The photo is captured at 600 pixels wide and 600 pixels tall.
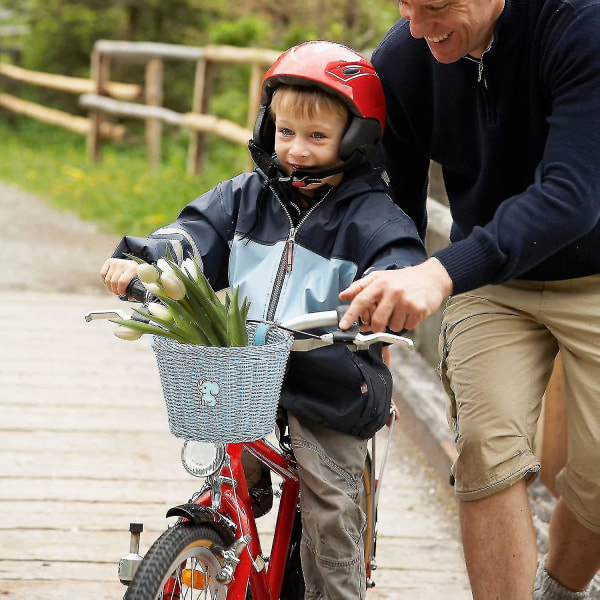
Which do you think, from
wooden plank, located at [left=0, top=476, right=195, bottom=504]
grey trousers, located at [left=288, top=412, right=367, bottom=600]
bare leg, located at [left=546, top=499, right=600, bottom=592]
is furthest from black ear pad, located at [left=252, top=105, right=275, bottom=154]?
wooden plank, located at [left=0, top=476, right=195, bottom=504]

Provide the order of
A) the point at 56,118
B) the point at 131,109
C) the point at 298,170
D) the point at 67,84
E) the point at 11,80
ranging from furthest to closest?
the point at 11,80, the point at 56,118, the point at 67,84, the point at 131,109, the point at 298,170

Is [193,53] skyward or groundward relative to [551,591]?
groundward

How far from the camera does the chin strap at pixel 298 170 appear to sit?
2.88 meters

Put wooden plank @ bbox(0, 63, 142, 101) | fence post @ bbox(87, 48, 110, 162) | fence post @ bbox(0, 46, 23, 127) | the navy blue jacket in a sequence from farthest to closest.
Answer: fence post @ bbox(0, 46, 23, 127) < fence post @ bbox(87, 48, 110, 162) < wooden plank @ bbox(0, 63, 142, 101) < the navy blue jacket

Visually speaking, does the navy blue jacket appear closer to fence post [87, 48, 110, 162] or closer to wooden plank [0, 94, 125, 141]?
fence post [87, 48, 110, 162]

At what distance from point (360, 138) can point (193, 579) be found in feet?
3.81

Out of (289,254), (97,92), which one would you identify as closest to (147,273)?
(289,254)

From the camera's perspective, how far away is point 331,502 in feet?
9.63

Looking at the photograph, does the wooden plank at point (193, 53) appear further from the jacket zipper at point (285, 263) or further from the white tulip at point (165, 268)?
the white tulip at point (165, 268)

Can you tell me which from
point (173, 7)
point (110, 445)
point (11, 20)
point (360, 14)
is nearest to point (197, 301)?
point (110, 445)

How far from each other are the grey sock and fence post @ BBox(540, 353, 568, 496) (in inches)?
34.2

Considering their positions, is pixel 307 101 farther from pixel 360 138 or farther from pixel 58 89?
pixel 58 89

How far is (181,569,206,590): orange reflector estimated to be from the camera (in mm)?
2646

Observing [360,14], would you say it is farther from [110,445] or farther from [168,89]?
[110,445]
